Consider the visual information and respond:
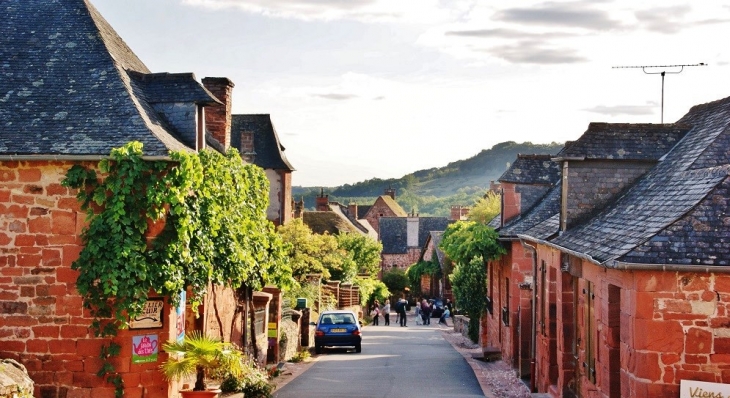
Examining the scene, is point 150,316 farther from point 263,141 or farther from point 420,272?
point 420,272

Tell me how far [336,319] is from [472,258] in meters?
5.34

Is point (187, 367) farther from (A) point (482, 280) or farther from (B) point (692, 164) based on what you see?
(A) point (482, 280)

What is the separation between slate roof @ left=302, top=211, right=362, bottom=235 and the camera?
219 ft

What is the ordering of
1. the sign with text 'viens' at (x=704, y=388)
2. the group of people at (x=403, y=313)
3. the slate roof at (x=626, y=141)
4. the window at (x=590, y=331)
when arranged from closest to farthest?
the sign with text 'viens' at (x=704, y=388) < the window at (x=590, y=331) < the slate roof at (x=626, y=141) < the group of people at (x=403, y=313)

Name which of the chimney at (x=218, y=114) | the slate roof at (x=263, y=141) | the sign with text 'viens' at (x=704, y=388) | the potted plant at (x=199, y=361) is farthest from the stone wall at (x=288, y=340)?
the slate roof at (x=263, y=141)

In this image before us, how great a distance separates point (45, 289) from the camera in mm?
14391

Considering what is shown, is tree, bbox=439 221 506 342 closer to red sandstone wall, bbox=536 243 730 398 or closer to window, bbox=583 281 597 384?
window, bbox=583 281 597 384

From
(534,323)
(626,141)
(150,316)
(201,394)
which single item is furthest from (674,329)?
(534,323)

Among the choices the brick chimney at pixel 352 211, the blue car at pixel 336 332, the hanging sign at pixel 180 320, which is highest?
the brick chimney at pixel 352 211

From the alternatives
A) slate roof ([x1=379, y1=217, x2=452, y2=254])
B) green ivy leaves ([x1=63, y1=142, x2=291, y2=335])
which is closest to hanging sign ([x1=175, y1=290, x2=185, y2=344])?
green ivy leaves ([x1=63, y1=142, x2=291, y2=335])

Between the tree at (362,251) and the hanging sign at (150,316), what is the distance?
4421 cm

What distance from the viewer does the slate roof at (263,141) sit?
143ft

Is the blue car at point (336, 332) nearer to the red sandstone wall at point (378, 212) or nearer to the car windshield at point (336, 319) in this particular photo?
the car windshield at point (336, 319)

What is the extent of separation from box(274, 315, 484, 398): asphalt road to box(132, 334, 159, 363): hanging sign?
4461mm
